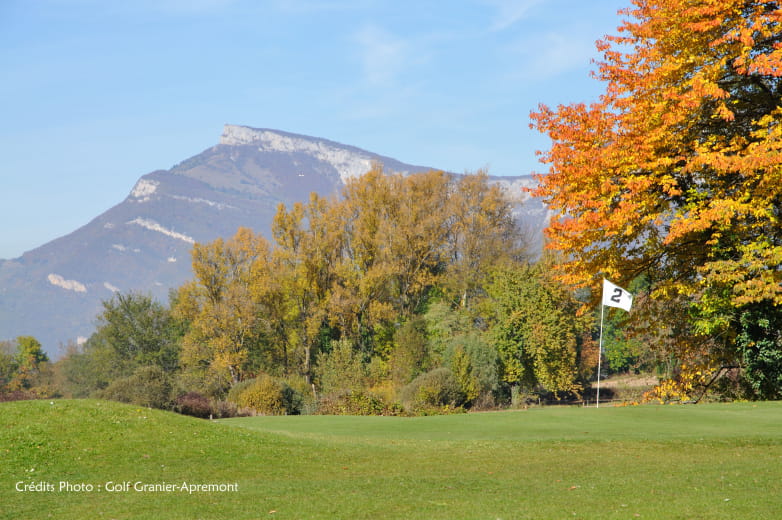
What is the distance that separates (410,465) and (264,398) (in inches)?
891

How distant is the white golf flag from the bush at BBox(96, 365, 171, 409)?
22.9 m

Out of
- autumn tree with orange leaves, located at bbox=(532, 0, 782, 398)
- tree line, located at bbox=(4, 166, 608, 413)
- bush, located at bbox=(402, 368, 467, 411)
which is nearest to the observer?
autumn tree with orange leaves, located at bbox=(532, 0, 782, 398)

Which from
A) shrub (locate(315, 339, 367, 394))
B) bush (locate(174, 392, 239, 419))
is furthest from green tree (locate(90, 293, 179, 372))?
bush (locate(174, 392, 239, 419))

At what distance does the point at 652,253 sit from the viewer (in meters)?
22.3

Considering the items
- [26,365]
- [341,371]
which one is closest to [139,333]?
[26,365]

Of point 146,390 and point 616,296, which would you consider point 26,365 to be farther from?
point 616,296

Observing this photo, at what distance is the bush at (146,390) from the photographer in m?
35.7

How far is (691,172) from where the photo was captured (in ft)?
68.9

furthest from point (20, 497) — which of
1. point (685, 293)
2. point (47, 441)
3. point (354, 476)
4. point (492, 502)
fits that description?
point (685, 293)

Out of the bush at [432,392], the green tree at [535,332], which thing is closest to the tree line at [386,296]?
the green tree at [535,332]

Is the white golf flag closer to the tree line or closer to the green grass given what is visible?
the green grass

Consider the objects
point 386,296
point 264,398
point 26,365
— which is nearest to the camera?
point 264,398

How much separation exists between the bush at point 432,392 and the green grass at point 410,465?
593 inches

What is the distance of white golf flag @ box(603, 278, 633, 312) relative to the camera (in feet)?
77.4
